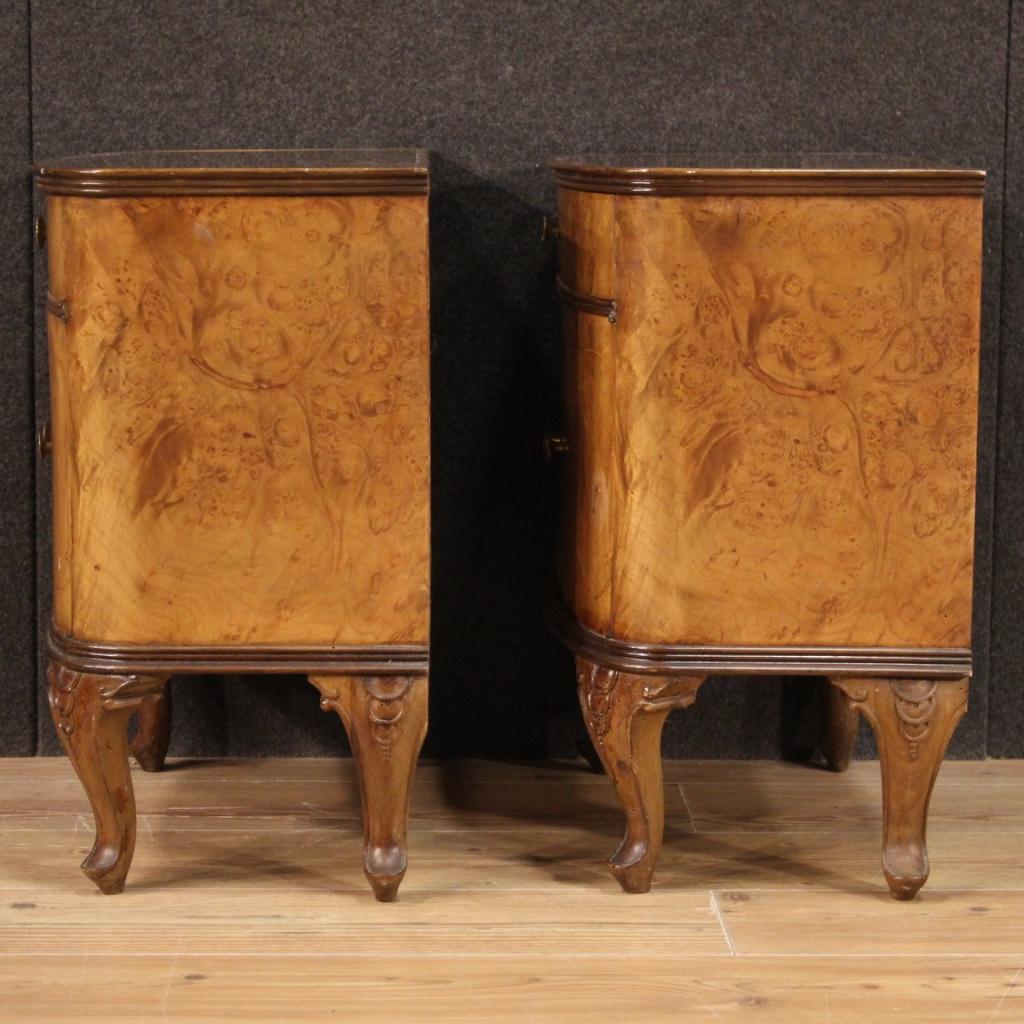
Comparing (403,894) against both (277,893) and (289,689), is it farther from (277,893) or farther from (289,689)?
(289,689)

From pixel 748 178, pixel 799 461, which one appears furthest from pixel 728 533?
pixel 748 178

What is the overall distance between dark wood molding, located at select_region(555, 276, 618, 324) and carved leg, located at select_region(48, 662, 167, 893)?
0.60m

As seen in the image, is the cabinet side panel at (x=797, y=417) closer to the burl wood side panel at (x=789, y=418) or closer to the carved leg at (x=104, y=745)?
the burl wood side panel at (x=789, y=418)

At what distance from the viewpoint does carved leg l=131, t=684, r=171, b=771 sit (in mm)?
2199

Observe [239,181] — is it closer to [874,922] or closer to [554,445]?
[554,445]

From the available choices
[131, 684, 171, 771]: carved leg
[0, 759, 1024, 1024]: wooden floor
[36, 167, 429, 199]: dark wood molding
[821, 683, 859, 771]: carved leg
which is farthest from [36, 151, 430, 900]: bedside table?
[821, 683, 859, 771]: carved leg

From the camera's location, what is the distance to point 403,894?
187cm

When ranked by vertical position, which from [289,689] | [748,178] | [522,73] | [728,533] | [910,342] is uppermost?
[522,73]

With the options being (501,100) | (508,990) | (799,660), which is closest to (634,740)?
(799,660)

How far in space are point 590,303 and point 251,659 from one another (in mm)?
515

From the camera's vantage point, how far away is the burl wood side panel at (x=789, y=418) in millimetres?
1705

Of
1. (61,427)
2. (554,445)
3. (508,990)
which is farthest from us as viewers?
(554,445)

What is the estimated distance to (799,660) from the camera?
1.78 m

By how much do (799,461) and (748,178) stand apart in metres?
0.29
